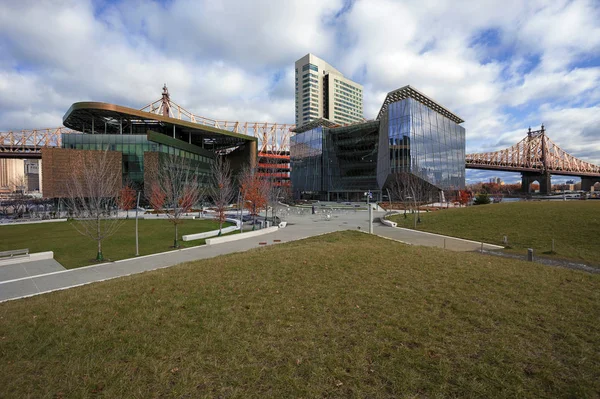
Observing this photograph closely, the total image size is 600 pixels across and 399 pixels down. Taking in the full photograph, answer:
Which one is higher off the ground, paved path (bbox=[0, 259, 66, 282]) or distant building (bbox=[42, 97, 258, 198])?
distant building (bbox=[42, 97, 258, 198])

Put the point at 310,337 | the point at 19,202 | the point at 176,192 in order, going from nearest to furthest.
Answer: the point at 310,337 < the point at 176,192 < the point at 19,202

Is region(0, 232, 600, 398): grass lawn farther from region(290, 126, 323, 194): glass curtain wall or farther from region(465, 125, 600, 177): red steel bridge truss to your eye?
region(465, 125, 600, 177): red steel bridge truss

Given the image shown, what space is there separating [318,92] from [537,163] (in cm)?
10481

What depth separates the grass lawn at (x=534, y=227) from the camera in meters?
17.1

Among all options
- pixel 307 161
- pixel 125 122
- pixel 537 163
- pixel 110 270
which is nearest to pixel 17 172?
pixel 125 122

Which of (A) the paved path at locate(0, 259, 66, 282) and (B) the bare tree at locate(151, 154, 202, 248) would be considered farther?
(B) the bare tree at locate(151, 154, 202, 248)

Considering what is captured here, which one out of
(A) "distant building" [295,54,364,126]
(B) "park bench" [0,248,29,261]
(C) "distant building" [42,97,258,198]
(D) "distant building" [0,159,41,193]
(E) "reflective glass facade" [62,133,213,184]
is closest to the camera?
(B) "park bench" [0,248,29,261]

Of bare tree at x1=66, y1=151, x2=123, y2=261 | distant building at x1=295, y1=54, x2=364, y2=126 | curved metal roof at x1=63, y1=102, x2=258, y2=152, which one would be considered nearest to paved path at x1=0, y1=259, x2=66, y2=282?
bare tree at x1=66, y1=151, x2=123, y2=261

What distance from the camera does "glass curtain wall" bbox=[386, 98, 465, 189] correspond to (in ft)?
203

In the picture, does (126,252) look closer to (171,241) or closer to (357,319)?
(171,241)

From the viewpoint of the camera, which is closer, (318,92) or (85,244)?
(85,244)

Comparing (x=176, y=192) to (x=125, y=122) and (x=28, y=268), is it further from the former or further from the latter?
(x=125, y=122)

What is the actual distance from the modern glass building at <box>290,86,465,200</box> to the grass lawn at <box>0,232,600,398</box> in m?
57.4

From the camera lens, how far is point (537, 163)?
4879 inches
